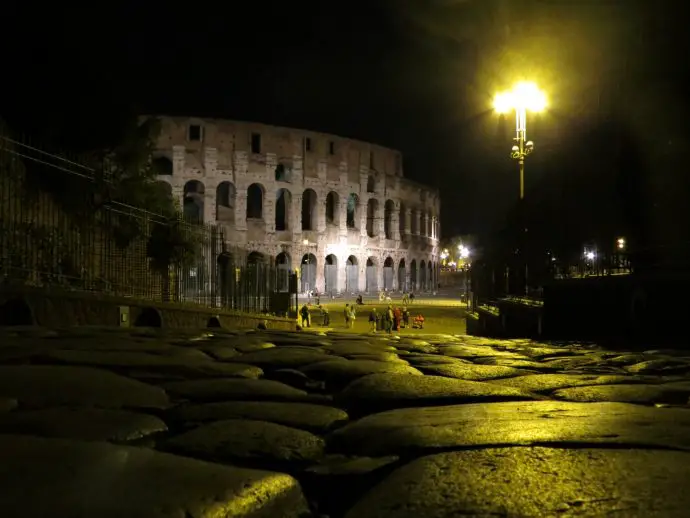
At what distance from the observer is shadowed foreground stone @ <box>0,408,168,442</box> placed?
221 centimetres

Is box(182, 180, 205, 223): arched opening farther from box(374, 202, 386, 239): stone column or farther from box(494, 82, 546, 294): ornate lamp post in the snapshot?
box(494, 82, 546, 294): ornate lamp post

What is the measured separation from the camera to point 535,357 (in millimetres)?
6090

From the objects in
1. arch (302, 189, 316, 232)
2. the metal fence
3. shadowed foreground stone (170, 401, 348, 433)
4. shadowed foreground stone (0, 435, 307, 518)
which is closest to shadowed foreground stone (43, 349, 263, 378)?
shadowed foreground stone (170, 401, 348, 433)

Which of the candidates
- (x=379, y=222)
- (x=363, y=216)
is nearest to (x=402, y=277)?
(x=379, y=222)

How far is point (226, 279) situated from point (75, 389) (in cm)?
1205

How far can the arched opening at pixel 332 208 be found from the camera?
54125 mm

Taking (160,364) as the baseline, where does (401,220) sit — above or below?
above

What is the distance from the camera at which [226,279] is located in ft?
48.9

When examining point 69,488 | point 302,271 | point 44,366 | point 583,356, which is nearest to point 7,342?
point 44,366

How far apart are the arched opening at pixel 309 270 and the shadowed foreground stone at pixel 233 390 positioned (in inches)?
1924

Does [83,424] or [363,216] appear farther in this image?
[363,216]

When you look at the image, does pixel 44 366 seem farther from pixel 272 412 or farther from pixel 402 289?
pixel 402 289

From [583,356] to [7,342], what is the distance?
517 cm

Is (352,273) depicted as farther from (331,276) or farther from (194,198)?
(194,198)
